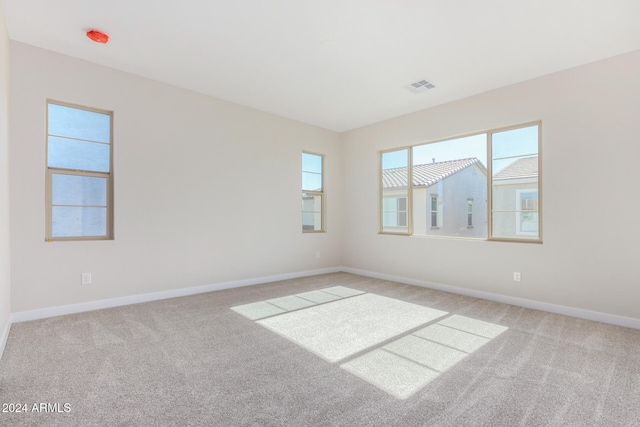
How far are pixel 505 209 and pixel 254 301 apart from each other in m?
3.56

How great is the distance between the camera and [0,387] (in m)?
1.96

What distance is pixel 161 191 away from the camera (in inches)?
160

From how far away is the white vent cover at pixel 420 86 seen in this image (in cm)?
400

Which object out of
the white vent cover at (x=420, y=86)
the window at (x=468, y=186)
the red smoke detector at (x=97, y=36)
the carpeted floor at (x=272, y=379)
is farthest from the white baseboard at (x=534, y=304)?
the red smoke detector at (x=97, y=36)

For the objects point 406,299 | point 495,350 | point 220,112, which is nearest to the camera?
point 495,350

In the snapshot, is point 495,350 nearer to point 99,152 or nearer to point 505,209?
point 505,209

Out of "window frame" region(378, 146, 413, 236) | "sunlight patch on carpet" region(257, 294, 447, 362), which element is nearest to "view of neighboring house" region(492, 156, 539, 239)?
"window frame" region(378, 146, 413, 236)

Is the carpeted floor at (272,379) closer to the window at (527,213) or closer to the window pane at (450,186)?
the window at (527,213)

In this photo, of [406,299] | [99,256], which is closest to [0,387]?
[99,256]

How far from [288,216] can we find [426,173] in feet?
8.08

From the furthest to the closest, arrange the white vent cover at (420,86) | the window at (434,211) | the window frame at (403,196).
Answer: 1. the window frame at (403,196)
2. the window at (434,211)
3. the white vent cover at (420,86)

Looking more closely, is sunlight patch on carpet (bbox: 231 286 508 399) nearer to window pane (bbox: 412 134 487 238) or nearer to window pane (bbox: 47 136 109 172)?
window pane (bbox: 412 134 487 238)

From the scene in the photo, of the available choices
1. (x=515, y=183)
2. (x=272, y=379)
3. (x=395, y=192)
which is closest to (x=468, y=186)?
(x=515, y=183)

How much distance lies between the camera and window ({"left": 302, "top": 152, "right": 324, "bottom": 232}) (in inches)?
229
